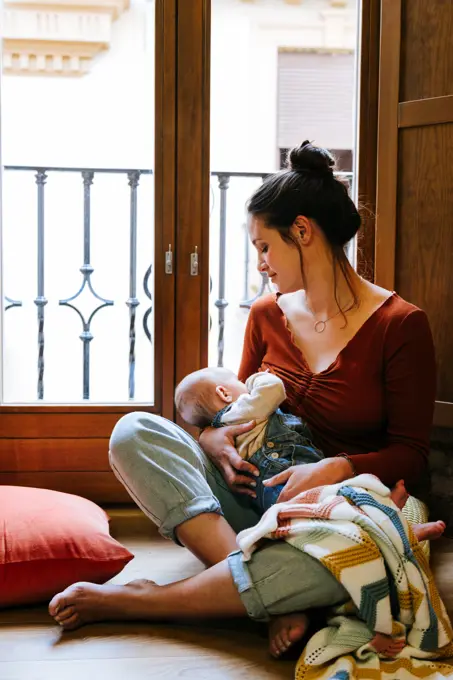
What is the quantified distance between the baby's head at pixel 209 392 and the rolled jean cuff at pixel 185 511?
0.27 m

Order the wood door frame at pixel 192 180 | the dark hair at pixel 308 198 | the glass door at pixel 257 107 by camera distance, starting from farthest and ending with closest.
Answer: the glass door at pixel 257 107, the wood door frame at pixel 192 180, the dark hair at pixel 308 198

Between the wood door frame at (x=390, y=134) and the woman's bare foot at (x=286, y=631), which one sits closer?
the woman's bare foot at (x=286, y=631)

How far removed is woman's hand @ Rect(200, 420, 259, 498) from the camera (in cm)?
174

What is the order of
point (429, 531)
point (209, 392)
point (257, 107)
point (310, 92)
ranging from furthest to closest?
point (310, 92), point (257, 107), point (209, 392), point (429, 531)

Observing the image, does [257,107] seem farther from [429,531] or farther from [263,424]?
[429,531]

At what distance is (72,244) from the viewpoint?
8.75 ft

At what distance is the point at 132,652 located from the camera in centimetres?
148

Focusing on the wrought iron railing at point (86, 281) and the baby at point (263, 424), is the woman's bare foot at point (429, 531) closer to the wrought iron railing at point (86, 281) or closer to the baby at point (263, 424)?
the baby at point (263, 424)

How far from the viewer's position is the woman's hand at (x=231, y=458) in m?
1.74

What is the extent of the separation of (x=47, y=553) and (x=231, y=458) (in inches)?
18.1

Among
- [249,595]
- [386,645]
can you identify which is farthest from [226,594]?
[386,645]

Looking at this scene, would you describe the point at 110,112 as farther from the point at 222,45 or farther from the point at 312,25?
the point at 312,25

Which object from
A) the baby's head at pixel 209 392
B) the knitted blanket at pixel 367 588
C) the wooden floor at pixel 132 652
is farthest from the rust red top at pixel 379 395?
the wooden floor at pixel 132 652

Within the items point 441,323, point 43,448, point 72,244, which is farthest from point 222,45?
point 43,448
